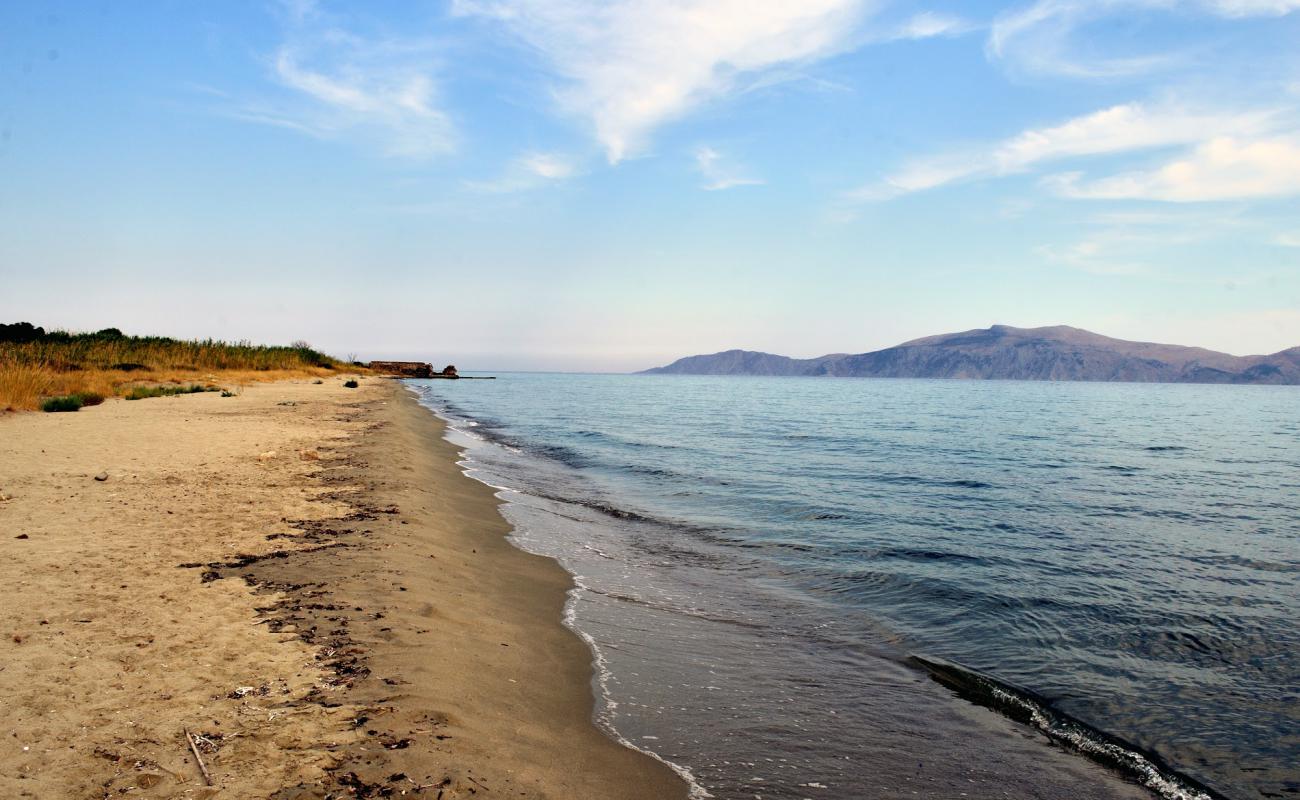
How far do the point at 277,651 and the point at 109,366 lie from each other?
47786 millimetres

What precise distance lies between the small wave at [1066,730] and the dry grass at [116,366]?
27.8 meters

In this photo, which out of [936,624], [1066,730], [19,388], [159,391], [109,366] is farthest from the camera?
[109,366]

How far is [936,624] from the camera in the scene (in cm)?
909

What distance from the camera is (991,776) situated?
205 inches

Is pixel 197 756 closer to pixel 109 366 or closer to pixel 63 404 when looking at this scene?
pixel 63 404

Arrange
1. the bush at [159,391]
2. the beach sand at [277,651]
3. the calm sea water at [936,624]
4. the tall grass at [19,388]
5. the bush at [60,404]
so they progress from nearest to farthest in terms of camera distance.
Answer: the beach sand at [277,651] < the calm sea water at [936,624] < the tall grass at [19,388] < the bush at [60,404] < the bush at [159,391]

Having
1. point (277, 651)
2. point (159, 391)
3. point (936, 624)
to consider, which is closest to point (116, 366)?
point (159, 391)

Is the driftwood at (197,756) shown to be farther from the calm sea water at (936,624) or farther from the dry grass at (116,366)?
the dry grass at (116,366)

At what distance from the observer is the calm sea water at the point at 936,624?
5508 mm

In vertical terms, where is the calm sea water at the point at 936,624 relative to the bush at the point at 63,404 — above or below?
below

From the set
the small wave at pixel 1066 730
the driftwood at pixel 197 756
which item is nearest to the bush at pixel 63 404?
the driftwood at pixel 197 756

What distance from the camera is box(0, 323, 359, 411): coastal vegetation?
2332 centimetres

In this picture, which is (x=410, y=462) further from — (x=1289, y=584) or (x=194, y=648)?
(x=1289, y=584)

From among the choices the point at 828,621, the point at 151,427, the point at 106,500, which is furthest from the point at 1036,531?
the point at 151,427
